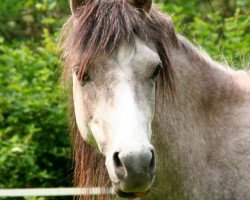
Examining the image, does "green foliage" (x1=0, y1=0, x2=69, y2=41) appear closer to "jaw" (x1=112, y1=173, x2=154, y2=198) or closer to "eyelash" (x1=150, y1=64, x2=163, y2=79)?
"eyelash" (x1=150, y1=64, x2=163, y2=79)

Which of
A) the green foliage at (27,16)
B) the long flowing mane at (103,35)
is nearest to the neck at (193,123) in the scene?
the long flowing mane at (103,35)

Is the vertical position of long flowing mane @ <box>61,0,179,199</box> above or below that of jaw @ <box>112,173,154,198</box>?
above

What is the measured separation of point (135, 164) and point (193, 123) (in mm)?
855

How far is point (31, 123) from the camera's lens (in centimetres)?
739

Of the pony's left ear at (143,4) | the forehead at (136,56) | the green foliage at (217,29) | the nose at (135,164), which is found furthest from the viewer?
the green foliage at (217,29)

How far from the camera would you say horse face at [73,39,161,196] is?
345cm

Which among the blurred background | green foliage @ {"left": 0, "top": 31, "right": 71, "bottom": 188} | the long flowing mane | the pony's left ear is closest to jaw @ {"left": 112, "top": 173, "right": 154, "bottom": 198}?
the long flowing mane

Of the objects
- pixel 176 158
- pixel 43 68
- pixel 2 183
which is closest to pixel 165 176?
pixel 176 158

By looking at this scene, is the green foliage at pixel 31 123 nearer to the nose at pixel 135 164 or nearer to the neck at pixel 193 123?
the neck at pixel 193 123

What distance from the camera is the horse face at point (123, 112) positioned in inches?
136

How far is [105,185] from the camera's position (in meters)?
4.11

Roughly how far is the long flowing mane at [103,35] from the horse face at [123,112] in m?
0.06

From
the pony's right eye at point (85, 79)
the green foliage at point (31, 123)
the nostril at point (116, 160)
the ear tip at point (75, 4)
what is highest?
the ear tip at point (75, 4)

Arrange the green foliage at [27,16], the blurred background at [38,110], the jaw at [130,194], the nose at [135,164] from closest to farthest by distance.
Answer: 1. the nose at [135,164]
2. the jaw at [130,194]
3. the blurred background at [38,110]
4. the green foliage at [27,16]
